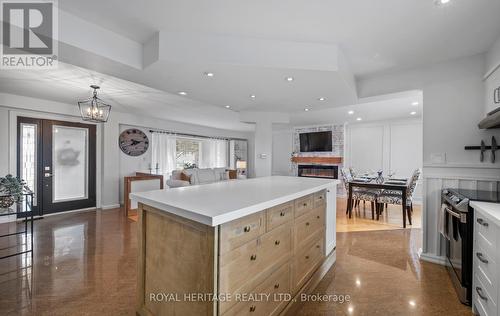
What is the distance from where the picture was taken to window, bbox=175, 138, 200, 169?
721cm

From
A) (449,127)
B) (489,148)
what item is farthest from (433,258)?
(449,127)

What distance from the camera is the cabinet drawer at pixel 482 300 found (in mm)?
1469

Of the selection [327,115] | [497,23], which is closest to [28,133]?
[327,115]

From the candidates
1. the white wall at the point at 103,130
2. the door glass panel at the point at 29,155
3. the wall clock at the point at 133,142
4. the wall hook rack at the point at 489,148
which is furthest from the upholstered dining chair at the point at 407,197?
the door glass panel at the point at 29,155

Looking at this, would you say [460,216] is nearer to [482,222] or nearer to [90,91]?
[482,222]

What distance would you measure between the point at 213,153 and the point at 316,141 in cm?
373

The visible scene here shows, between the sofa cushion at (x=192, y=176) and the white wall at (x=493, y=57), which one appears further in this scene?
the sofa cushion at (x=192, y=176)

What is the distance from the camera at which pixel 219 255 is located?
1.17 m

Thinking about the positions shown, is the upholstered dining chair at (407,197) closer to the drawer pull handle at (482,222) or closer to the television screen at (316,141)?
the drawer pull handle at (482,222)

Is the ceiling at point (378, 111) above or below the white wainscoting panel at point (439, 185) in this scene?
above

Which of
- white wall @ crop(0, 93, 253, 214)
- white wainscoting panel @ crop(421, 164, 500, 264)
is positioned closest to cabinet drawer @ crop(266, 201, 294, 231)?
white wainscoting panel @ crop(421, 164, 500, 264)

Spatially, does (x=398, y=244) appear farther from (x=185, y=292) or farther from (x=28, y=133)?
(x=28, y=133)

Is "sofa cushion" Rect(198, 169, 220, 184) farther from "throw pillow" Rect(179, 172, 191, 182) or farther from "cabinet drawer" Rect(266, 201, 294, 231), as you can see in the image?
"cabinet drawer" Rect(266, 201, 294, 231)

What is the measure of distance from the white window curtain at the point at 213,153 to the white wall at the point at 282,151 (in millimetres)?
1932
